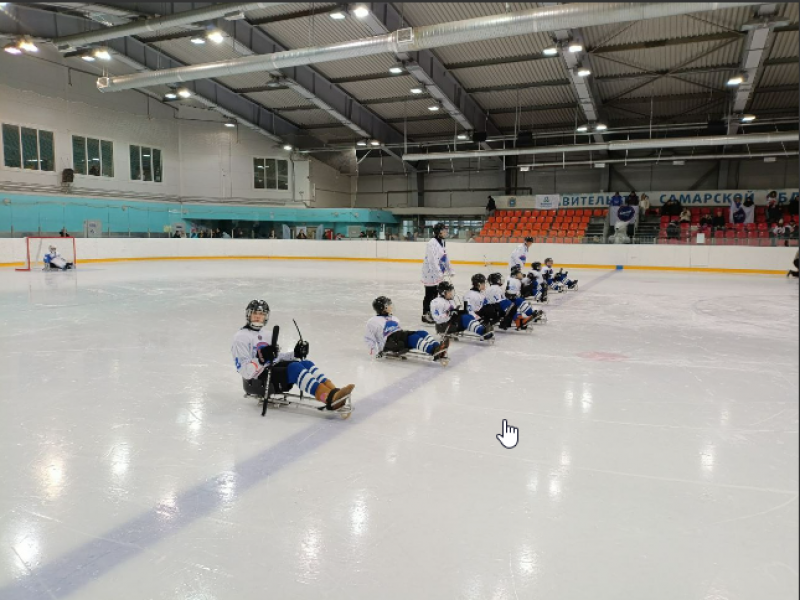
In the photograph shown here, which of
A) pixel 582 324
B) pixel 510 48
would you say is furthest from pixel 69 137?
pixel 582 324

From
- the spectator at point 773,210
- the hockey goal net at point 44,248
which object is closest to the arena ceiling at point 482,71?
the spectator at point 773,210

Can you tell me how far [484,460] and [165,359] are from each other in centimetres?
399

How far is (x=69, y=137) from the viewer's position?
23.6m

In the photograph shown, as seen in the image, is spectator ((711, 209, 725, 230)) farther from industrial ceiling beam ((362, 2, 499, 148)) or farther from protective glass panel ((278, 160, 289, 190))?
protective glass panel ((278, 160, 289, 190))

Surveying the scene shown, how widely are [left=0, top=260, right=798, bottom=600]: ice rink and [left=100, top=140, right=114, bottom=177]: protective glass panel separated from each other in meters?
20.7

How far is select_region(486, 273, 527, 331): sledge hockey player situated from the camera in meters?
7.80

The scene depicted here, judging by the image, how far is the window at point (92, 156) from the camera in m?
23.9

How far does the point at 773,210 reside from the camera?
22500 mm

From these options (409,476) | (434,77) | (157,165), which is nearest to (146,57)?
(157,165)

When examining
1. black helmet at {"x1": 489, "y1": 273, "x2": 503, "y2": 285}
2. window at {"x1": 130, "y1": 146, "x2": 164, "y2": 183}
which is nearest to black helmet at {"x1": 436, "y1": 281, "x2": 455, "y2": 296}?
black helmet at {"x1": 489, "y1": 273, "x2": 503, "y2": 285}

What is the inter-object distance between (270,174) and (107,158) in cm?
832

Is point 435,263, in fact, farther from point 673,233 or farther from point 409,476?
point 673,233

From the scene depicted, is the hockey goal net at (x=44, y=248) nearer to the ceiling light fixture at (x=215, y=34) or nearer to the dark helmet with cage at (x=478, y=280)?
the ceiling light fixture at (x=215, y=34)

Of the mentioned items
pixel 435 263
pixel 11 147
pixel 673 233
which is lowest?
pixel 435 263
